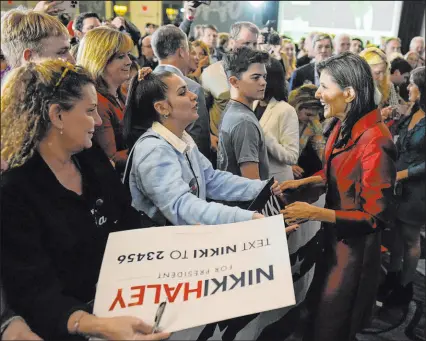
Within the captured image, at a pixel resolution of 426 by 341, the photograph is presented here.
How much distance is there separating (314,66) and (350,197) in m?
2.44

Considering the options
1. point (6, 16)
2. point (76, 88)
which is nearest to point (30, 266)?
point (76, 88)

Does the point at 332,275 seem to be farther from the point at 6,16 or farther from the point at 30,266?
the point at 6,16

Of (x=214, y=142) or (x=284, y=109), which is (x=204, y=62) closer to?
(x=214, y=142)

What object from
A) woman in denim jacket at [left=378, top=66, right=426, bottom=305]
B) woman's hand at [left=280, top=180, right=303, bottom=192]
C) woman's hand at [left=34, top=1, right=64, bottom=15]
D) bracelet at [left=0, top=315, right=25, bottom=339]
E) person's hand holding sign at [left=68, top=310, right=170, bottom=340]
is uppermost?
woman's hand at [left=34, top=1, right=64, bottom=15]

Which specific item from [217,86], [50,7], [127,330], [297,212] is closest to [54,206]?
[127,330]

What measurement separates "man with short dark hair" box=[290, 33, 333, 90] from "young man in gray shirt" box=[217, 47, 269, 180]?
5.14 feet

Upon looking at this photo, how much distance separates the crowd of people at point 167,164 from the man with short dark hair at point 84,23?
68 cm

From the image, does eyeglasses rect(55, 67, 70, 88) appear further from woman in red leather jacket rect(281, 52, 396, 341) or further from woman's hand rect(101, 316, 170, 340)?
woman in red leather jacket rect(281, 52, 396, 341)

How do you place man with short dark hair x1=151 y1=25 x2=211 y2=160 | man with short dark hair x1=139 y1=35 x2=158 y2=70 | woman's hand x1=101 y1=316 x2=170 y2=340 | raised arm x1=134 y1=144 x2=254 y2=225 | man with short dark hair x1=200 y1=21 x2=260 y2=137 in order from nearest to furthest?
woman's hand x1=101 y1=316 x2=170 y2=340 < raised arm x1=134 y1=144 x2=254 y2=225 < man with short dark hair x1=151 y1=25 x2=211 y2=160 < man with short dark hair x1=200 y1=21 x2=260 y2=137 < man with short dark hair x1=139 y1=35 x2=158 y2=70

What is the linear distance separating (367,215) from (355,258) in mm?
255

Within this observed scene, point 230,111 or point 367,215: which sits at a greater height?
point 230,111

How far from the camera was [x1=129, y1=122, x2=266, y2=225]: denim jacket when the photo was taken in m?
1.37

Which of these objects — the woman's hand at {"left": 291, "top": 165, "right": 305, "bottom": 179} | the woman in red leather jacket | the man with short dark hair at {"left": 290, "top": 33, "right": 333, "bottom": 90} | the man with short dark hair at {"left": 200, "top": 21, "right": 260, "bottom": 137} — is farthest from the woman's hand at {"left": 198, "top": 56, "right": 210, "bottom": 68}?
the woman in red leather jacket

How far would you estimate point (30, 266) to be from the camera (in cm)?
100
